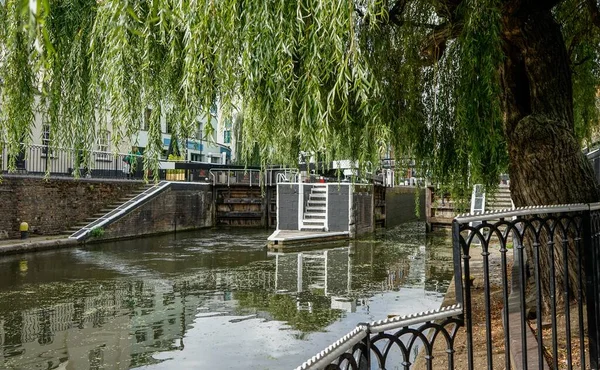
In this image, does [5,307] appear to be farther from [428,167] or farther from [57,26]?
[428,167]

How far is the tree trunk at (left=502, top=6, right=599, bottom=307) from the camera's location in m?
4.47

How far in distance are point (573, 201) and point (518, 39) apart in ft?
4.71

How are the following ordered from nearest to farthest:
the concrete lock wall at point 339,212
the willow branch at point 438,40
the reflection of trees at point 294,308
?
the willow branch at point 438,40 → the reflection of trees at point 294,308 → the concrete lock wall at point 339,212

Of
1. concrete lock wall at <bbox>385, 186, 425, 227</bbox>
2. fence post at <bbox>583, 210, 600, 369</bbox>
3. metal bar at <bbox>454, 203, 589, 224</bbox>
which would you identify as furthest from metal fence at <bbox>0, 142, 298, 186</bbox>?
metal bar at <bbox>454, 203, 589, 224</bbox>

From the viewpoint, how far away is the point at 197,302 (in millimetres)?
8953

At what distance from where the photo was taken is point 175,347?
6418mm

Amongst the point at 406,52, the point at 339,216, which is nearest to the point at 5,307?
the point at 406,52

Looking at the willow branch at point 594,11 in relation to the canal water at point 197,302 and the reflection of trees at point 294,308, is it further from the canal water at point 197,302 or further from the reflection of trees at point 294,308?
the reflection of trees at point 294,308

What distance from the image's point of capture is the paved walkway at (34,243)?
14.4 meters

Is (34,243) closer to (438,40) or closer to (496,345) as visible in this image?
(438,40)

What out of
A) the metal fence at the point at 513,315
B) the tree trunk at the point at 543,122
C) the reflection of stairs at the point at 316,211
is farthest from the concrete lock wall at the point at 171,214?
the tree trunk at the point at 543,122

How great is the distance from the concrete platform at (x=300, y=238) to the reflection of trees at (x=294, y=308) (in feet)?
23.8

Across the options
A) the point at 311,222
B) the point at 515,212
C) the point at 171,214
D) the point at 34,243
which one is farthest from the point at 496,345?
the point at 171,214

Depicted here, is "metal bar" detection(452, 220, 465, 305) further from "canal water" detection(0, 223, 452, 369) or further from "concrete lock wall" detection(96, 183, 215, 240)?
"concrete lock wall" detection(96, 183, 215, 240)
